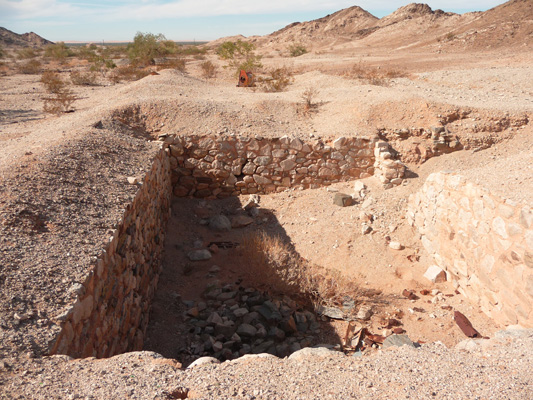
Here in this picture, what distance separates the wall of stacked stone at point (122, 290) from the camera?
8.84 ft

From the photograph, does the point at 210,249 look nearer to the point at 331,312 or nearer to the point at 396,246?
the point at 331,312

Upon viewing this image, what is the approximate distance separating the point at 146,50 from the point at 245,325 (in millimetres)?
23015

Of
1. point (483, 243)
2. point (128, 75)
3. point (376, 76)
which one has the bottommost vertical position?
point (483, 243)

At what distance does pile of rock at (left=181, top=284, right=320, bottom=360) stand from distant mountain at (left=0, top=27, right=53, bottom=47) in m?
64.9

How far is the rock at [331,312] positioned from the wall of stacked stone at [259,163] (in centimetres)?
352

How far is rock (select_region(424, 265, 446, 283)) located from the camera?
199 inches

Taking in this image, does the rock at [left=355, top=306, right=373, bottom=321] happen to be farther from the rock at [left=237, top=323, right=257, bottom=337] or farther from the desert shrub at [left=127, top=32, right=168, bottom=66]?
the desert shrub at [left=127, top=32, right=168, bottom=66]

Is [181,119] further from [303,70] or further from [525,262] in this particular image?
[303,70]

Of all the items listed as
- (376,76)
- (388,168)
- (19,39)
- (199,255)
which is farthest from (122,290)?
(19,39)

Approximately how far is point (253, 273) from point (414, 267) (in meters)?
2.33

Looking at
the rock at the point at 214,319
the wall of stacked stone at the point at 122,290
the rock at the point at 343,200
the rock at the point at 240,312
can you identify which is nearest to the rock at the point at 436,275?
the rock at the point at 343,200

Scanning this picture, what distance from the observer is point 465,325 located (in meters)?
4.20

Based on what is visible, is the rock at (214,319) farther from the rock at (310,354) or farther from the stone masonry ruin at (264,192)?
the rock at (310,354)

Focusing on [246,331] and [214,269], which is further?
[214,269]
